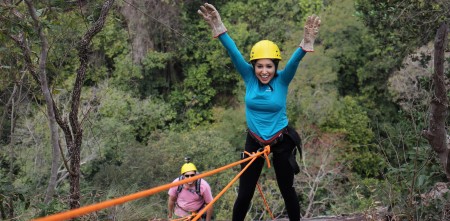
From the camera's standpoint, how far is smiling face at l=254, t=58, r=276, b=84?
13.4 ft

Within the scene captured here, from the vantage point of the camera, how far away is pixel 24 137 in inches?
640

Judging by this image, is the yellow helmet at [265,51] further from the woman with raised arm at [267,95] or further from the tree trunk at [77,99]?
the tree trunk at [77,99]

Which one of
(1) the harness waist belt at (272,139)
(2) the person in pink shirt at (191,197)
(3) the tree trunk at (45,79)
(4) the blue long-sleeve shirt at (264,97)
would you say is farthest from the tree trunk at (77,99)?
(1) the harness waist belt at (272,139)

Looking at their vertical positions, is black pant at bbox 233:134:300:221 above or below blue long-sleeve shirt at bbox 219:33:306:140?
below

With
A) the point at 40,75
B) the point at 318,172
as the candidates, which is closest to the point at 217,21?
the point at 40,75

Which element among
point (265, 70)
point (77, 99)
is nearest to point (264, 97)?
point (265, 70)

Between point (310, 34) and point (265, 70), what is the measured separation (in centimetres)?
41

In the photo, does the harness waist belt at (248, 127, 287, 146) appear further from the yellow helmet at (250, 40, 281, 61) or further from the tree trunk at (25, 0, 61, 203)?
the tree trunk at (25, 0, 61, 203)

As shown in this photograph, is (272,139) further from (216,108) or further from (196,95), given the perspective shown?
(196,95)

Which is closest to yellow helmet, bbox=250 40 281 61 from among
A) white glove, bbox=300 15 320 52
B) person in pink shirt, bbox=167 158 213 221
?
white glove, bbox=300 15 320 52

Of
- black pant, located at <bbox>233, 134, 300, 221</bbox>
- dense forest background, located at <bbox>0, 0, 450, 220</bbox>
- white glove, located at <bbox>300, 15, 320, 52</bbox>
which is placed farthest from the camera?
dense forest background, located at <bbox>0, 0, 450, 220</bbox>

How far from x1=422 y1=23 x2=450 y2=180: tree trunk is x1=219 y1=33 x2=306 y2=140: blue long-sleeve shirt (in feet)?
3.56

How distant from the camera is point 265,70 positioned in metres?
4.07

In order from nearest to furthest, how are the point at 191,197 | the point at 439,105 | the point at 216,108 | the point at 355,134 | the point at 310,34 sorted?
the point at 310,34
the point at 439,105
the point at 191,197
the point at 355,134
the point at 216,108
